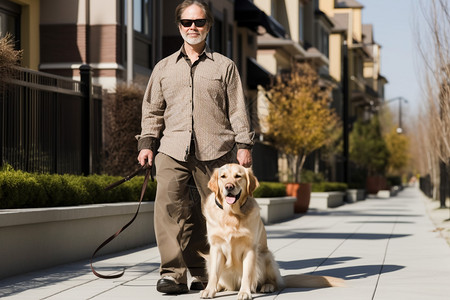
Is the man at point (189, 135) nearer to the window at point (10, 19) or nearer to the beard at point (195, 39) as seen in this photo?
the beard at point (195, 39)

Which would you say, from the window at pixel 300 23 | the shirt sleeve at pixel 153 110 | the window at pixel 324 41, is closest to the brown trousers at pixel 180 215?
the shirt sleeve at pixel 153 110

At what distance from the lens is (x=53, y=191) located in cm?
1051

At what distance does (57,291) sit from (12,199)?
6.22ft

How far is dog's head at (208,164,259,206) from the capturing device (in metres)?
6.93

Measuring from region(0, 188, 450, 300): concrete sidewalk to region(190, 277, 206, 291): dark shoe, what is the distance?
0.19 metres

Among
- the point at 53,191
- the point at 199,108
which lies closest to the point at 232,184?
the point at 199,108

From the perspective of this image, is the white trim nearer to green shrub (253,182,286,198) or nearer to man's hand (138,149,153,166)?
green shrub (253,182,286,198)

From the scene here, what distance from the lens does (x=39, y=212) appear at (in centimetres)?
941

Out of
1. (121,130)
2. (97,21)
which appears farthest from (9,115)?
(97,21)

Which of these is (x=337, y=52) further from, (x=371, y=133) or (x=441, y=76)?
(x=441, y=76)

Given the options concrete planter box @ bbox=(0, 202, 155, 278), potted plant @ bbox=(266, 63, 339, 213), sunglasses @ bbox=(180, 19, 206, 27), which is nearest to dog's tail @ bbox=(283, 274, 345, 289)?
sunglasses @ bbox=(180, 19, 206, 27)

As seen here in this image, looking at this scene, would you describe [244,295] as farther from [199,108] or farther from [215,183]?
[199,108]

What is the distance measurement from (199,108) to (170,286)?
1.61m

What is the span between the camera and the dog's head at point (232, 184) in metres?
6.93
